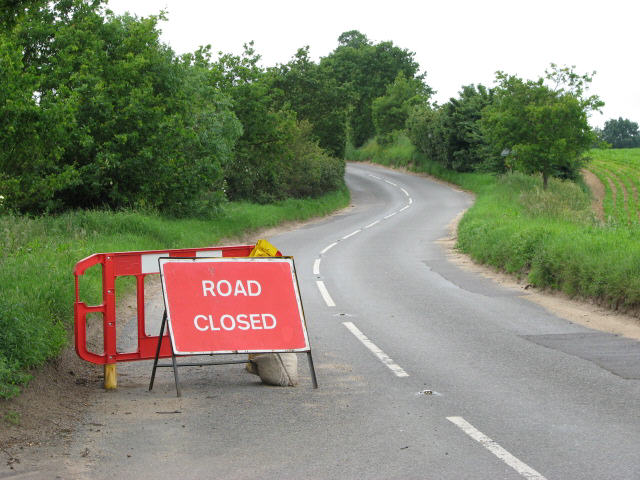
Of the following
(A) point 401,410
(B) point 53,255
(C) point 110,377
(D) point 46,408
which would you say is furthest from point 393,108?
(D) point 46,408

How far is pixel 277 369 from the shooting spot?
7301mm

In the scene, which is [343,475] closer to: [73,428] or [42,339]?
[73,428]

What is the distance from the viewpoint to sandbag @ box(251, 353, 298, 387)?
729 cm

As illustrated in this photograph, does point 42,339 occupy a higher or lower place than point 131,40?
lower

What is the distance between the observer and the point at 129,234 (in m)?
18.9

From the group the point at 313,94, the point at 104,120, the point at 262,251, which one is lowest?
the point at 262,251

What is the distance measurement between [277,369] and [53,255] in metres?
6.70

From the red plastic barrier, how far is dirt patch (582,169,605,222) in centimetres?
3729

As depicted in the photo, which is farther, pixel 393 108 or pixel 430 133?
pixel 393 108

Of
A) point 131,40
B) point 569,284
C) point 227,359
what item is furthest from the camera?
point 131,40

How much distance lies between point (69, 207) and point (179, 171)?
3.59 meters

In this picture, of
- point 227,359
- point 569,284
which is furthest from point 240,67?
point 227,359

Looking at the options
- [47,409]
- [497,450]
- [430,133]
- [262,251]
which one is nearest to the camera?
[497,450]

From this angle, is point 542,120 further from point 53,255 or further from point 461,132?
point 53,255
